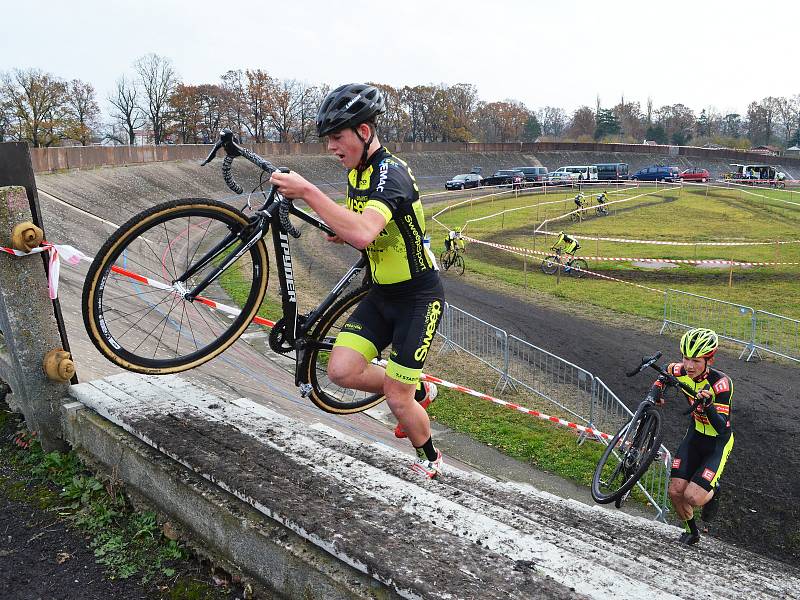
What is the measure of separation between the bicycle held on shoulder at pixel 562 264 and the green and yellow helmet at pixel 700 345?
16.3m

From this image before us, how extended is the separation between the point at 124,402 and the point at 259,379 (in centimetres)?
625

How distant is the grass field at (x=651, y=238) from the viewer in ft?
68.0

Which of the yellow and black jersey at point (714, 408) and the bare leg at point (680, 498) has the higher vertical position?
the yellow and black jersey at point (714, 408)

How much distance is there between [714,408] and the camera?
22.3 feet

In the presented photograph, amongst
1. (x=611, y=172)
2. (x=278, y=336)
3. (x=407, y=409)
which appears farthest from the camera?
(x=611, y=172)

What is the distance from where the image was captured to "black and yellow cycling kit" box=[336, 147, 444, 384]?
409 cm

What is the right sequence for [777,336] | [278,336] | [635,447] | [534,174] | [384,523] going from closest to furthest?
1. [384,523]
2. [278,336]
3. [635,447]
4. [777,336]
5. [534,174]

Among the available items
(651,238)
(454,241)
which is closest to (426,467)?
(454,241)

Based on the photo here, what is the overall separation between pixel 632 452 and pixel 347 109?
18.7ft

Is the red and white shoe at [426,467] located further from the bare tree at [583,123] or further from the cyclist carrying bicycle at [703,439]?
the bare tree at [583,123]

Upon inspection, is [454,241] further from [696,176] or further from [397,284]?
[696,176]

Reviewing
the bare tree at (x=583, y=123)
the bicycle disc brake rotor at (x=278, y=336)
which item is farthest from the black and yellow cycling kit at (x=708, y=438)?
the bare tree at (x=583, y=123)

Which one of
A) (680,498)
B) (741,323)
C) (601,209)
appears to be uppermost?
(601,209)

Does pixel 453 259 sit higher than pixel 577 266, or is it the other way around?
pixel 453 259
